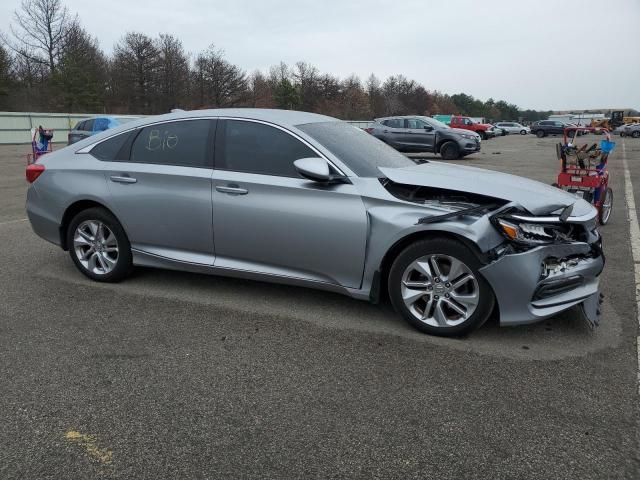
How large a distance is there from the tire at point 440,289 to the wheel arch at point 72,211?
271cm

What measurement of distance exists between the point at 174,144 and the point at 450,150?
700 inches

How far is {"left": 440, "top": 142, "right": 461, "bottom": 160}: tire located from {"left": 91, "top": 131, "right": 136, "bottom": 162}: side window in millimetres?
17627

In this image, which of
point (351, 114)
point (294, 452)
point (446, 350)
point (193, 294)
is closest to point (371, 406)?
point (294, 452)

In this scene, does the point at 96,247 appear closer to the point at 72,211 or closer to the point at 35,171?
the point at 72,211

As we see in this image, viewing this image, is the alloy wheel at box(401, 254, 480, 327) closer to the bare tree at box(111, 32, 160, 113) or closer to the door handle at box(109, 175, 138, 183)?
the door handle at box(109, 175, 138, 183)

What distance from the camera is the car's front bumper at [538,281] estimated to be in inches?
137

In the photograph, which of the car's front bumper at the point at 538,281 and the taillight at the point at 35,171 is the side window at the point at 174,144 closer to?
the taillight at the point at 35,171

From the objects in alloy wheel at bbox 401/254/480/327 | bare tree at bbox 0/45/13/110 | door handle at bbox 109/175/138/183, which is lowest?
alloy wheel at bbox 401/254/480/327

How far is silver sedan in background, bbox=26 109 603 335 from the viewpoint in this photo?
11.8 ft

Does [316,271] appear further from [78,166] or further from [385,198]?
[78,166]

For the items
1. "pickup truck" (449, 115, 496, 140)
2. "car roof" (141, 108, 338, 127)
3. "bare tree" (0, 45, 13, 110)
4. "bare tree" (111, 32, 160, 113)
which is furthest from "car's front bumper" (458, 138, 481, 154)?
"bare tree" (111, 32, 160, 113)

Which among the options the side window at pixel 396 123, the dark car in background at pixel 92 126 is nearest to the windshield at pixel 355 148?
the dark car in background at pixel 92 126

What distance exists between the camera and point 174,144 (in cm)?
463

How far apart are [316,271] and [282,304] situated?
1.80 ft
